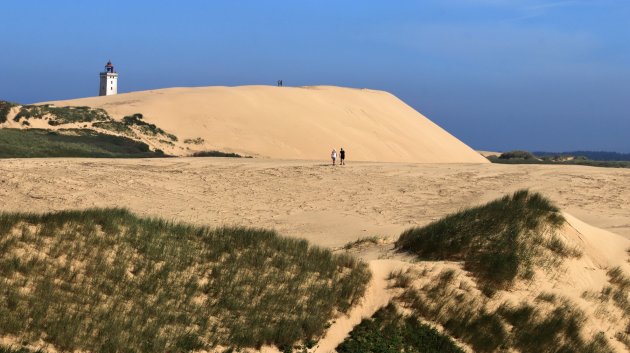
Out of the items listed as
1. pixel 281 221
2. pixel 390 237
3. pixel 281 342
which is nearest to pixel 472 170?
Result: pixel 281 221

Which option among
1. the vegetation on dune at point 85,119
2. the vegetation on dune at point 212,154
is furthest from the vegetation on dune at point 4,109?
the vegetation on dune at point 212,154

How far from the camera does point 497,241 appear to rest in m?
14.6

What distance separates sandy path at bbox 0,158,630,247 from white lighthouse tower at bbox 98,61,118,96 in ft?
Answer: 185

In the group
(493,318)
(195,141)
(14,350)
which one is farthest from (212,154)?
(14,350)

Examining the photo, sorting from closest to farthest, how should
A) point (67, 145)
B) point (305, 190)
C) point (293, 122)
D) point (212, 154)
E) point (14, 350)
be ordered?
point (14, 350)
point (305, 190)
point (67, 145)
point (212, 154)
point (293, 122)

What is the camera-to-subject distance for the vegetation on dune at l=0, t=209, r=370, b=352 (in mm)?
10242

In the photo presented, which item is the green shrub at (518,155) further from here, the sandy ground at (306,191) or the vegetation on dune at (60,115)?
the sandy ground at (306,191)

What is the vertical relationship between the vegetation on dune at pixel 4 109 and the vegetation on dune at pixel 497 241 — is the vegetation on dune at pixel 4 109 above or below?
above

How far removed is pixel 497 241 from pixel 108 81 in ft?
252

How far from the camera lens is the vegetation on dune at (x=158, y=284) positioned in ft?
33.6

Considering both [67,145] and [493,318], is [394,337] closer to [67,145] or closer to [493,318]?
[493,318]

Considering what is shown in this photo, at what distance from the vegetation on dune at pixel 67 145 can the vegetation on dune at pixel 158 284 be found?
21857 millimetres

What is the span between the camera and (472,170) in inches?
1232

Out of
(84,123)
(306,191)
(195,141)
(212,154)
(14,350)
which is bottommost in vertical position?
(14,350)
